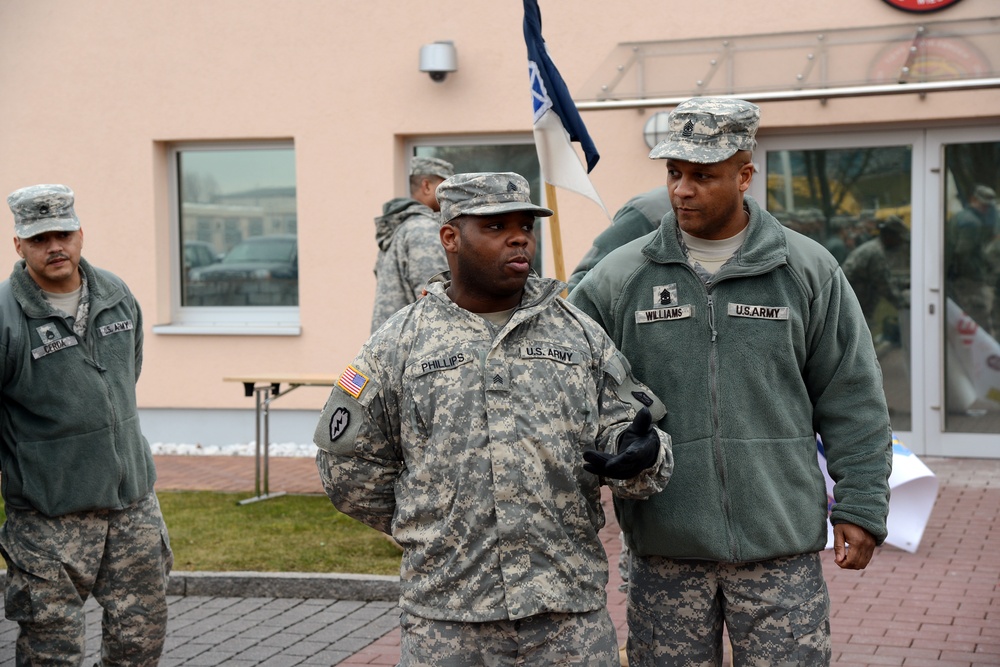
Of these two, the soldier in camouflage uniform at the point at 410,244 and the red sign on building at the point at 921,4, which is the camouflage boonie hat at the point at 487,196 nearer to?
the soldier in camouflage uniform at the point at 410,244

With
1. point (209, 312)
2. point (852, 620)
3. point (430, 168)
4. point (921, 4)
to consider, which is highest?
point (921, 4)

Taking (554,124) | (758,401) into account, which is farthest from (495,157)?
(758,401)

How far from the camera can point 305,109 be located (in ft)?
37.6

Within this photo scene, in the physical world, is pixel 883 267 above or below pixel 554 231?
below

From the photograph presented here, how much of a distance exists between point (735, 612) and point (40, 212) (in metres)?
2.82

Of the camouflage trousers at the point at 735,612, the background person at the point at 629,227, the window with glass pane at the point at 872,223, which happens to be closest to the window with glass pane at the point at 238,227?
the window with glass pane at the point at 872,223

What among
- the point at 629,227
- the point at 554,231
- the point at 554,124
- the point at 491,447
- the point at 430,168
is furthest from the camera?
the point at 430,168

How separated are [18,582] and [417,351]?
7.21ft

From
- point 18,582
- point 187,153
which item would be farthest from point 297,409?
point 18,582

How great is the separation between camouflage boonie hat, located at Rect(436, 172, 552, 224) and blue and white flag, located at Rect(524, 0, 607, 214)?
254 cm

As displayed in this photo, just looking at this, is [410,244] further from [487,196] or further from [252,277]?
[252,277]

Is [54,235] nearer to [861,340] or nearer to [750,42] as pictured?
[861,340]

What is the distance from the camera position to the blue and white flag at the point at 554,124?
5895 millimetres

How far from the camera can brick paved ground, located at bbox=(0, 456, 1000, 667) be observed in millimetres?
5738
